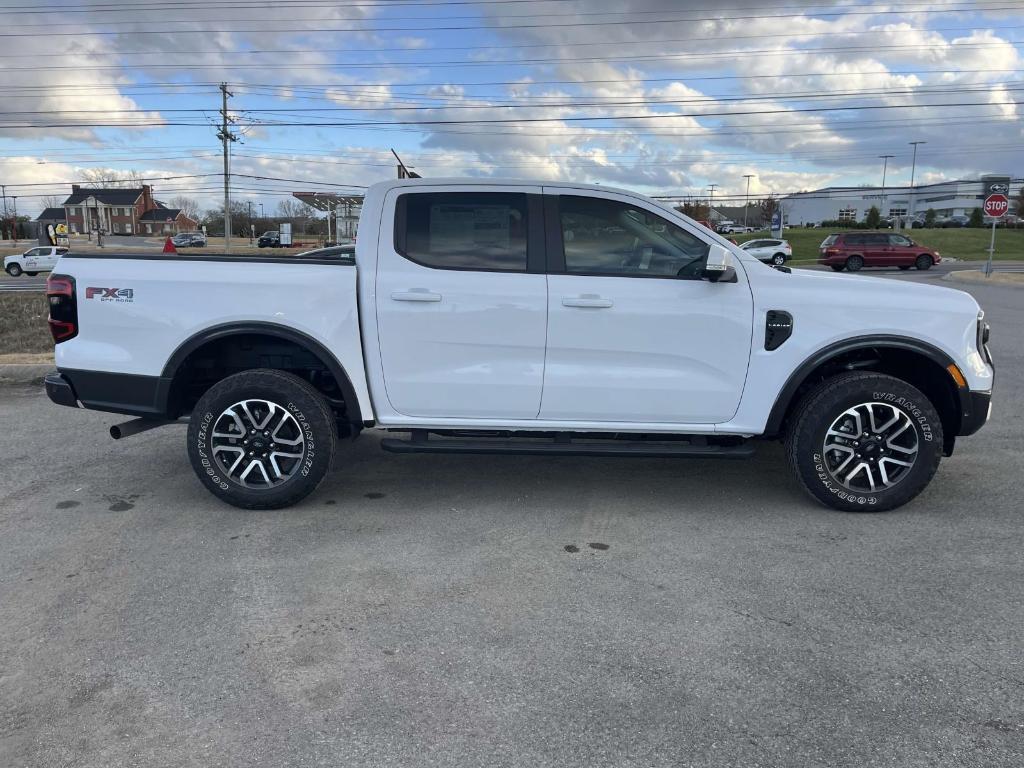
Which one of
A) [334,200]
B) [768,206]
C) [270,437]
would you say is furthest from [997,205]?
[768,206]

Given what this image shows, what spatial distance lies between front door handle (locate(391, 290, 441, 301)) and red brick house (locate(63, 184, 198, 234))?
426ft

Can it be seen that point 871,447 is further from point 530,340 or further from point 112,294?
point 112,294

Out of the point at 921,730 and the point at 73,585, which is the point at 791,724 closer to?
the point at 921,730

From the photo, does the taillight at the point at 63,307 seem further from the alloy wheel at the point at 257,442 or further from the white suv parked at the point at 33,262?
the white suv parked at the point at 33,262

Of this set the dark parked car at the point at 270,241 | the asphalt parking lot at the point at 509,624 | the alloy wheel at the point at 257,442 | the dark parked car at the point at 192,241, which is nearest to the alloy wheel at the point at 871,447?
the asphalt parking lot at the point at 509,624

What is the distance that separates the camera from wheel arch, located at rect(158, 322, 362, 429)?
14.7 ft

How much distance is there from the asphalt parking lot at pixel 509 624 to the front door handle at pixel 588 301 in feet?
4.14

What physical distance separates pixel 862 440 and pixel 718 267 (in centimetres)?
138

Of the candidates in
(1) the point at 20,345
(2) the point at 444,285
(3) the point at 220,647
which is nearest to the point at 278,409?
(2) the point at 444,285

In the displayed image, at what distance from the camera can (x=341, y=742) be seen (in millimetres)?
2545

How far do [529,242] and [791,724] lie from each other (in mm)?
2873

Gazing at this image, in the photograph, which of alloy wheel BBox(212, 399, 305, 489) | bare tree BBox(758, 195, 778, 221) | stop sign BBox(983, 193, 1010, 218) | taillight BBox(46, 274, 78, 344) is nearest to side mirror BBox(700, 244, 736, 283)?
alloy wheel BBox(212, 399, 305, 489)

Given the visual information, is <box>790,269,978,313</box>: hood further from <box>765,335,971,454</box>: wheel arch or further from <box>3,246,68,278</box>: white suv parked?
<box>3,246,68,278</box>: white suv parked

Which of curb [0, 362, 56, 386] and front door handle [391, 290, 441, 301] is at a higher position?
front door handle [391, 290, 441, 301]
